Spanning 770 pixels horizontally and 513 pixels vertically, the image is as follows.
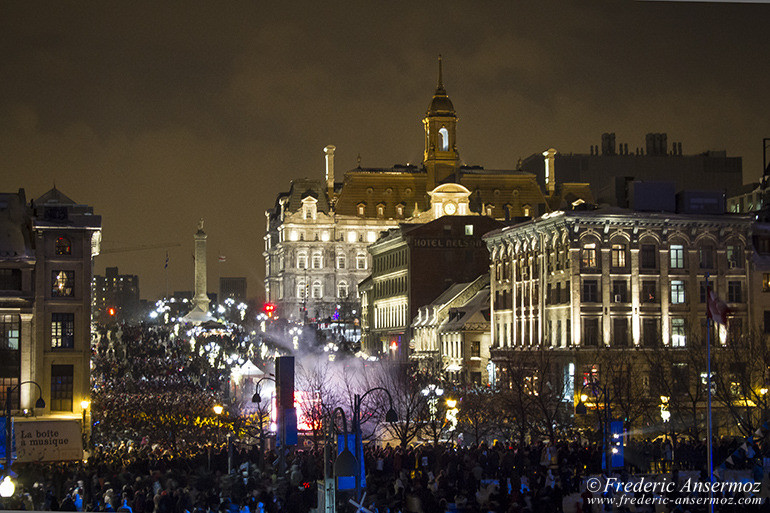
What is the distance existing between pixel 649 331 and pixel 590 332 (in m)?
2.94

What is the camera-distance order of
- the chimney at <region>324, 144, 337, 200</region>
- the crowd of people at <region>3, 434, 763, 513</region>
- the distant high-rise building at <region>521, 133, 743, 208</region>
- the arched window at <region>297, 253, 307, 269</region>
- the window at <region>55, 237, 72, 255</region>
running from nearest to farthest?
the crowd of people at <region>3, 434, 763, 513</region> < the window at <region>55, 237, 72, 255</region> < the distant high-rise building at <region>521, 133, 743, 208</region> < the arched window at <region>297, 253, 307, 269</region> < the chimney at <region>324, 144, 337, 200</region>

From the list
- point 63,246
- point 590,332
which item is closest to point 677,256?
point 590,332

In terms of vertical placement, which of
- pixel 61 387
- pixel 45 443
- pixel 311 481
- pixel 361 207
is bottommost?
pixel 311 481

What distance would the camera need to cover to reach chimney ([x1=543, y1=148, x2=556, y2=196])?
148 m

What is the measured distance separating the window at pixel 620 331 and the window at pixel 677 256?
3797 mm

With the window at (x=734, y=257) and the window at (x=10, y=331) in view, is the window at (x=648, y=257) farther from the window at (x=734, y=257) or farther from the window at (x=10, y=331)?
the window at (x=10, y=331)

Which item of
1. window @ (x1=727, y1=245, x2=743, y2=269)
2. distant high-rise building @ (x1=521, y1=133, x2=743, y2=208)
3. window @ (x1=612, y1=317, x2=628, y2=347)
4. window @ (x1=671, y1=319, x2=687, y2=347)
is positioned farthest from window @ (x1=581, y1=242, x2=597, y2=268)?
distant high-rise building @ (x1=521, y1=133, x2=743, y2=208)

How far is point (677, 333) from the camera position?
208 ft

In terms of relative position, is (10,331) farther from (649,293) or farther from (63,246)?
(649,293)

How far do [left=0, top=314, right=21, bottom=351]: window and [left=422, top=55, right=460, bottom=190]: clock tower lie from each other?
3680 inches

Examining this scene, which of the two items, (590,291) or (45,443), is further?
(590,291)

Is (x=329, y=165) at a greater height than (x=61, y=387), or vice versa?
(x=329, y=165)

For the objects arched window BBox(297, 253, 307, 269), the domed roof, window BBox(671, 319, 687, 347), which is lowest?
window BBox(671, 319, 687, 347)

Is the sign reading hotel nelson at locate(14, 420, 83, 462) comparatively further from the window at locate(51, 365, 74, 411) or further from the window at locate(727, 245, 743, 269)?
the window at locate(727, 245, 743, 269)
